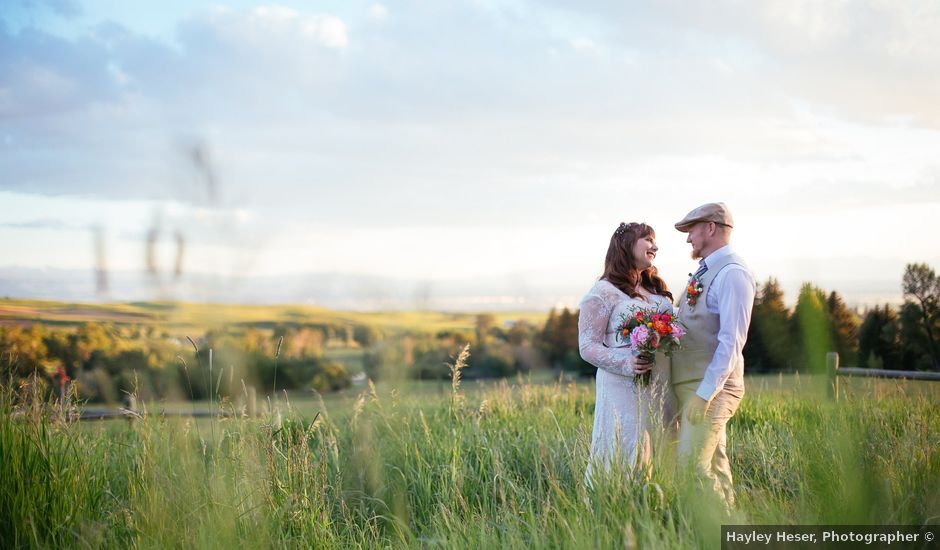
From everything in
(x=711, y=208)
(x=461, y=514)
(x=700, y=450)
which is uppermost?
(x=711, y=208)

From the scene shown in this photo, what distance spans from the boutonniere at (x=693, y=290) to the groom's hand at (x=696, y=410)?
61cm

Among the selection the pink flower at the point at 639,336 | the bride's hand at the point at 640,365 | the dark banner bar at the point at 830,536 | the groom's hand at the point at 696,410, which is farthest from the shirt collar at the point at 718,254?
the dark banner bar at the point at 830,536

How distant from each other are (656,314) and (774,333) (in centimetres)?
165

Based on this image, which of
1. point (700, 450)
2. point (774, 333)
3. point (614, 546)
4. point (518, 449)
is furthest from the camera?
point (518, 449)

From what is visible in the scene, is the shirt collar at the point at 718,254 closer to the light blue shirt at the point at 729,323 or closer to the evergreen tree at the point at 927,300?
the light blue shirt at the point at 729,323

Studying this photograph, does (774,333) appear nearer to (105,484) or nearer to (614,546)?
(614,546)

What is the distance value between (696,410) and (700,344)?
44cm

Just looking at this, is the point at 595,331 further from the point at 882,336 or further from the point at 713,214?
the point at 882,336

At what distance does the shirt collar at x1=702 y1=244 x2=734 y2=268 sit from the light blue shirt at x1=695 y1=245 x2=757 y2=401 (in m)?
0.14

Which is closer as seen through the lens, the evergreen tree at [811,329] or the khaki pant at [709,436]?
the evergreen tree at [811,329]

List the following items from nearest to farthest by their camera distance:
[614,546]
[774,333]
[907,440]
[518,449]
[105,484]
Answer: [774,333] < [614,546] < [907,440] < [105,484] < [518,449]

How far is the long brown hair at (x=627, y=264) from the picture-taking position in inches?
190

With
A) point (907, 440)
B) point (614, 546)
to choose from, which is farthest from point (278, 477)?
point (907, 440)

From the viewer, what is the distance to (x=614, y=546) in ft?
11.3
